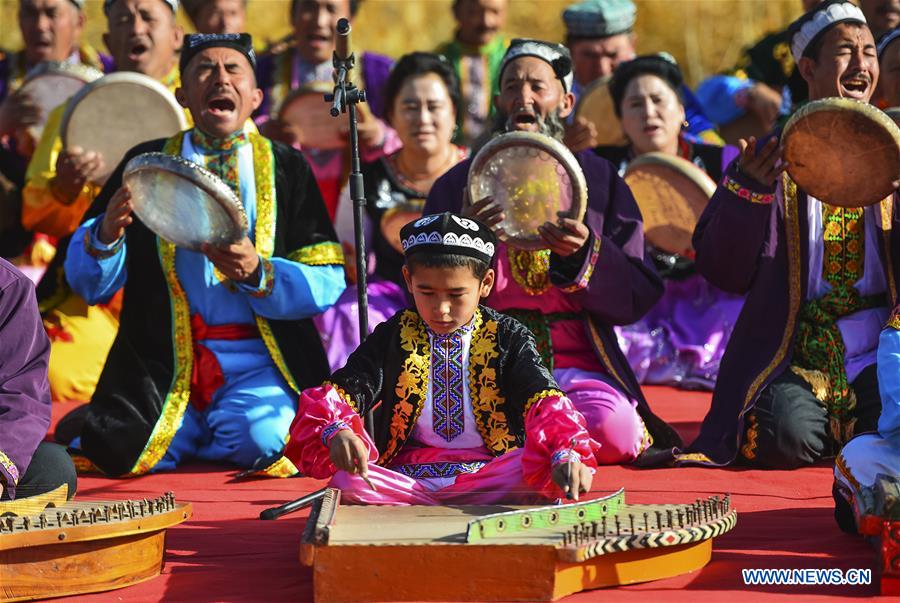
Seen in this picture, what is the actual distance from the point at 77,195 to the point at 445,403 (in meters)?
3.01

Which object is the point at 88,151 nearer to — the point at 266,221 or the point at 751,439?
the point at 266,221

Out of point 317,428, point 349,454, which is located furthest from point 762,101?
point 349,454

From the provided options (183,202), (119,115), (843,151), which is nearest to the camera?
Answer: (843,151)

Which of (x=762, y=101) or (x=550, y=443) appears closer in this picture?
(x=550, y=443)

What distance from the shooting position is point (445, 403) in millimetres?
4375

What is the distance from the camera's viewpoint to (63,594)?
3.69m

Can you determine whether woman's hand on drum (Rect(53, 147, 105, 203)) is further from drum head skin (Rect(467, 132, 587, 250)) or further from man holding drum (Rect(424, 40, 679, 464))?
drum head skin (Rect(467, 132, 587, 250))

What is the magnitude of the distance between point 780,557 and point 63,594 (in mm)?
1868

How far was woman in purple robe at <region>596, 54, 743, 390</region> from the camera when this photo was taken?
7.11 metres

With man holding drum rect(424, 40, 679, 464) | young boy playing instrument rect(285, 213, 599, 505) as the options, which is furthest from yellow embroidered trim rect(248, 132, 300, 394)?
young boy playing instrument rect(285, 213, 599, 505)

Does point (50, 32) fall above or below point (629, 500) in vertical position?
above

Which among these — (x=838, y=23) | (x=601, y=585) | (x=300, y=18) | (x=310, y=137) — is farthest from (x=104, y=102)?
(x=601, y=585)

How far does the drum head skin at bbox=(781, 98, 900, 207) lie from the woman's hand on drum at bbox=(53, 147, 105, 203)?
10.0 ft

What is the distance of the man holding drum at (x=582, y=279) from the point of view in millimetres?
5410
